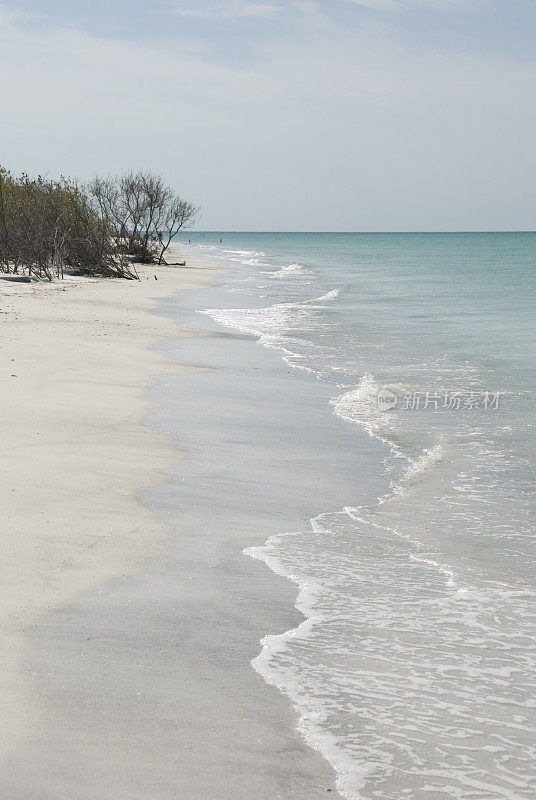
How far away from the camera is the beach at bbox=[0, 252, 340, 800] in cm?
325

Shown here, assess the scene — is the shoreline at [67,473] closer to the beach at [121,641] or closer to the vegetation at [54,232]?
the beach at [121,641]

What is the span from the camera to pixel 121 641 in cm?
433

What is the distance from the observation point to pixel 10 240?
1262 inches

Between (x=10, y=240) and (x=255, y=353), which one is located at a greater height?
(x=10, y=240)

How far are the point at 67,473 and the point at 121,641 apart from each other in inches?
120

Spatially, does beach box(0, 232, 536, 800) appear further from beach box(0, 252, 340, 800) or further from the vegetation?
the vegetation

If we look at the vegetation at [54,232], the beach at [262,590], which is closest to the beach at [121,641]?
the beach at [262,590]

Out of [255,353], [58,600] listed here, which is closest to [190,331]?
[255,353]

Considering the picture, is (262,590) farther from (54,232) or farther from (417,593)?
(54,232)

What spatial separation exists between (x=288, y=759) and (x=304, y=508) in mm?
3631

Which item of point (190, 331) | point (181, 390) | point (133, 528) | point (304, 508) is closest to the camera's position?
point (133, 528)

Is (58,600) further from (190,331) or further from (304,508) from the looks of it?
(190,331)

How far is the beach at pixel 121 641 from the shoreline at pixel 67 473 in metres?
0.02

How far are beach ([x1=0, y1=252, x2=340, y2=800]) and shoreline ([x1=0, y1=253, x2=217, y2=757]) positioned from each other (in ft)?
0.06
